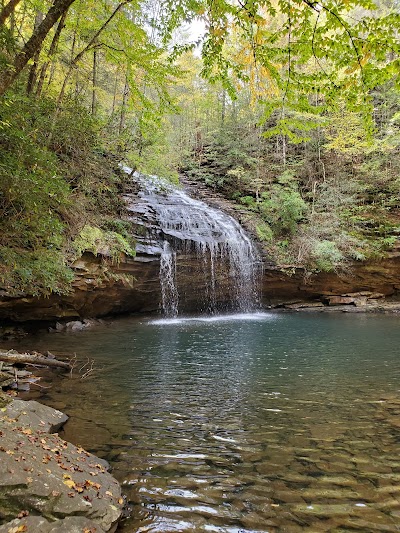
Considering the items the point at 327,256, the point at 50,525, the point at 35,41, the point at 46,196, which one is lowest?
the point at 50,525

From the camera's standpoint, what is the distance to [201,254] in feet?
44.8

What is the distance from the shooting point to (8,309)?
9203mm

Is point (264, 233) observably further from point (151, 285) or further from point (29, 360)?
point (29, 360)

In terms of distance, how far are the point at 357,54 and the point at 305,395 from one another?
4.50 meters

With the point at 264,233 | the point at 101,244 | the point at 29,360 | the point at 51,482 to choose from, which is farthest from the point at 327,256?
the point at 51,482

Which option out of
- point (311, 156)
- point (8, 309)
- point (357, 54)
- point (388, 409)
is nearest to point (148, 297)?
point (8, 309)

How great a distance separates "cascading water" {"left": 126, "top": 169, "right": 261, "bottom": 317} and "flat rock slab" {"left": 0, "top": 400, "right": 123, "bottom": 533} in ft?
32.2

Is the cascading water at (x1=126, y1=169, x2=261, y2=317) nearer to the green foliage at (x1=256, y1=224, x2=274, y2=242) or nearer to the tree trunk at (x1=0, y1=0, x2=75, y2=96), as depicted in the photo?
the green foliage at (x1=256, y1=224, x2=274, y2=242)

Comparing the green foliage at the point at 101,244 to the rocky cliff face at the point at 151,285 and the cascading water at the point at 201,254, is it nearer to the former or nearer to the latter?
the rocky cliff face at the point at 151,285

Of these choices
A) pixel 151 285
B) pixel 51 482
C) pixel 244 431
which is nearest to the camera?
pixel 51 482

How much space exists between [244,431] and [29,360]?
161 inches

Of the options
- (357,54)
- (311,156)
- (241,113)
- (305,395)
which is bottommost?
(305,395)

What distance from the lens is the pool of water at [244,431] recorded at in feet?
8.48

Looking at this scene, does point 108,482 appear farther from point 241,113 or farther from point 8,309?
point 241,113
